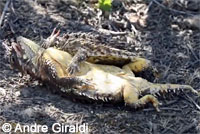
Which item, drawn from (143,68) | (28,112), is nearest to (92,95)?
(28,112)

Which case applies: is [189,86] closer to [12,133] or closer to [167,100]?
[167,100]

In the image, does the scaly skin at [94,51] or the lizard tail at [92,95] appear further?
the scaly skin at [94,51]

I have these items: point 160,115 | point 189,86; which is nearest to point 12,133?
point 160,115

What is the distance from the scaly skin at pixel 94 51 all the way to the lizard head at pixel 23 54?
95 mm

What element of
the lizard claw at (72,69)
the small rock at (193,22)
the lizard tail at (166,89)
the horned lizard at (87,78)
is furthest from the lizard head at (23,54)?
the small rock at (193,22)

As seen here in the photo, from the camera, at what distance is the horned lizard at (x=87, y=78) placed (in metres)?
3.20

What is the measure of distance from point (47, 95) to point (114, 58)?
52cm

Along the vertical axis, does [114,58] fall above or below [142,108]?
above

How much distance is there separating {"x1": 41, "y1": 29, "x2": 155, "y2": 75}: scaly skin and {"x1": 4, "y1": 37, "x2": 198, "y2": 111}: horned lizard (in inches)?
1.6

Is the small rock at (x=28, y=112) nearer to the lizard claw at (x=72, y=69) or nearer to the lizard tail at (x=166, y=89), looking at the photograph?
the lizard claw at (x=72, y=69)

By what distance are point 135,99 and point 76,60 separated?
0.45 m

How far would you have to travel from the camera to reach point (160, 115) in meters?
3.13

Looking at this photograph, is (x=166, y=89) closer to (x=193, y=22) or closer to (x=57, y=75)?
(x=57, y=75)

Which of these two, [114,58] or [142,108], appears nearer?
[142,108]
